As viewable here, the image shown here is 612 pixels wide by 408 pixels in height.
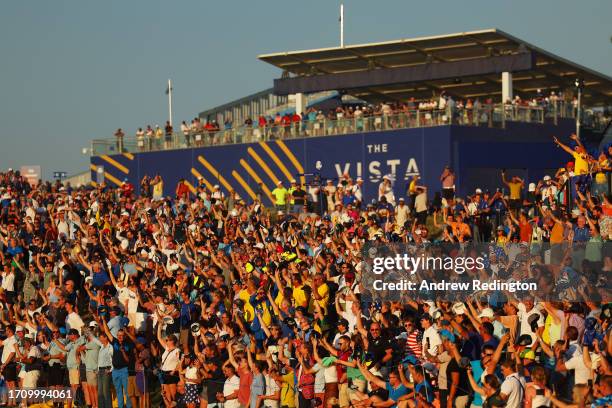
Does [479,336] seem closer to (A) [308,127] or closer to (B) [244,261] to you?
(B) [244,261]

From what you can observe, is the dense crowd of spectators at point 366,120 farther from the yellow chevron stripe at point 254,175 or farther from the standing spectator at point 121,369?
the standing spectator at point 121,369

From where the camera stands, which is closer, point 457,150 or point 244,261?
point 244,261

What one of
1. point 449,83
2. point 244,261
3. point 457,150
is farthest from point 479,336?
Answer: point 449,83

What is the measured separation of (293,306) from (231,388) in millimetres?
2820

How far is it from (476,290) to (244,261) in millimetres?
6924

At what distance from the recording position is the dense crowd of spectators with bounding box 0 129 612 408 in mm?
17047

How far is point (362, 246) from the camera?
23.8 m

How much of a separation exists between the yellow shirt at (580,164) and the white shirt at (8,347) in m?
11.9

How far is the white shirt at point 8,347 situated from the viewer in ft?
77.7

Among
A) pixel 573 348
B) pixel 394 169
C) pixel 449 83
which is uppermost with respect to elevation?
pixel 449 83

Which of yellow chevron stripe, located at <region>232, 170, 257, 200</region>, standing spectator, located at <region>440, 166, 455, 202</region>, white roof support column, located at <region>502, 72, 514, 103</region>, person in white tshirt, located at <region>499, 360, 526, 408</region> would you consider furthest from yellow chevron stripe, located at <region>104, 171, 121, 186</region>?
person in white tshirt, located at <region>499, 360, 526, 408</region>

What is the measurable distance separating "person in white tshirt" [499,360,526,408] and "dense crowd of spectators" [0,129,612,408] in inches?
0.7

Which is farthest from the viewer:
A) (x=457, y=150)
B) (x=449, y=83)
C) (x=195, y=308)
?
(x=449, y=83)

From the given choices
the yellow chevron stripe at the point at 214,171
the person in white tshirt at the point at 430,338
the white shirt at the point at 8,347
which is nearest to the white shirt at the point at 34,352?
the white shirt at the point at 8,347
